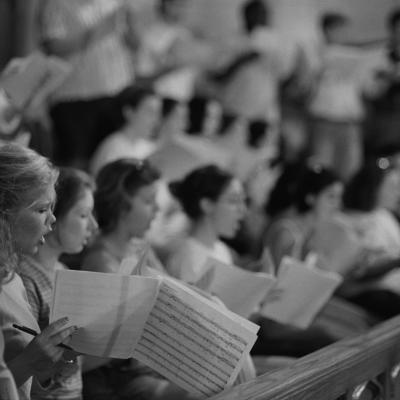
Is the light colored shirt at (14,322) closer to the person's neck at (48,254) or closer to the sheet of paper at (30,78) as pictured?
the person's neck at (48,254)

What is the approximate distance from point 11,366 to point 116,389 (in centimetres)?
88

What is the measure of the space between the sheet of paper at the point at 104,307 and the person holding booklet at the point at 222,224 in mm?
1359

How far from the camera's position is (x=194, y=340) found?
186cm

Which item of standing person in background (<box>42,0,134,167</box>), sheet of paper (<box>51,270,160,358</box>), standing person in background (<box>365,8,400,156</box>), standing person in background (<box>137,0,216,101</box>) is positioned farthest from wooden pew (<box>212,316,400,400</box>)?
standing person in background (<box>365,8,400,156</box>)

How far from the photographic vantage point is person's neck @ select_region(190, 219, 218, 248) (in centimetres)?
328

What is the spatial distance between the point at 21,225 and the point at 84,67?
10.1 ft

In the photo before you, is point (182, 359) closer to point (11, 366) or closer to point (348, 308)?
point (11, 366)

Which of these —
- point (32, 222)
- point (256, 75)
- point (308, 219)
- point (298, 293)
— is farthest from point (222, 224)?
point (256, 75)

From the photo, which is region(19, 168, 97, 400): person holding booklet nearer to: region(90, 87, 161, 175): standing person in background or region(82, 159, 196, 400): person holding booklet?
region(82, 159, 196, 400): person holding booklet

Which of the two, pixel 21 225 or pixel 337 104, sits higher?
pixel 21 225

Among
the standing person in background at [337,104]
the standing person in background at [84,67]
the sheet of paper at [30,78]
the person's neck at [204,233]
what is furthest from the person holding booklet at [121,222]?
the standing person in background at [337,104]

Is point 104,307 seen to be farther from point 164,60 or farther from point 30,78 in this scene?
point 164,60

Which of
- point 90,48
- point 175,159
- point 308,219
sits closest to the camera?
point 175,159

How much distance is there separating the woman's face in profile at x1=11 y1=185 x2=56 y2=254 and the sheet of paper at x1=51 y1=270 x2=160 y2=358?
0.45 ft
